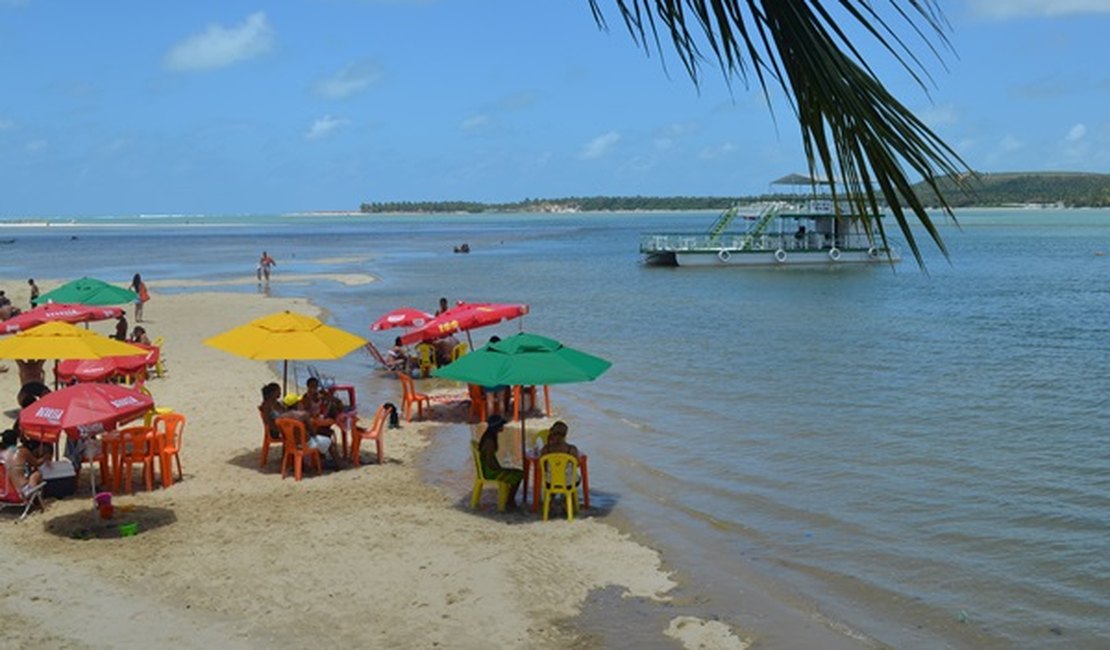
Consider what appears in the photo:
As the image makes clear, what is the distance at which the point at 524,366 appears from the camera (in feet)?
34.3

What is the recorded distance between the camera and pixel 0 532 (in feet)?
30.9

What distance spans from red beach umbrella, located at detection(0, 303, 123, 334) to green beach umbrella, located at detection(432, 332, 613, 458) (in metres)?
7.03

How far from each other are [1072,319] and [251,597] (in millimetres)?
28151

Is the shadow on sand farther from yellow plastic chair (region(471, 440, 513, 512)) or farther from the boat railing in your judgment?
the boat railing

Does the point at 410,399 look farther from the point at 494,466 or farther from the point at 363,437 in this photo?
the point at 494,466

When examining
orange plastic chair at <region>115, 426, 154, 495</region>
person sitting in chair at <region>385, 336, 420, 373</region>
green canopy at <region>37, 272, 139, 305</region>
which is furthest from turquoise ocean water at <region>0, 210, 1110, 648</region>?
green canopy at <region>37, 272, 139, 305</region>

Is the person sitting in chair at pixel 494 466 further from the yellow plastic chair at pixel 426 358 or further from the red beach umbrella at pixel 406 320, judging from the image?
the yellow plastic chair at pixel 426 358

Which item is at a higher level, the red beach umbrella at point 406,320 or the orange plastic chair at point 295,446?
the red beach umbrella at point 406,320

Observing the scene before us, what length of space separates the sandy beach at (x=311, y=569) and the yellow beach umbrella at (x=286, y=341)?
4.23 feet

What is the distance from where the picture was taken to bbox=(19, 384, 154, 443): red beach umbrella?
8992 mm

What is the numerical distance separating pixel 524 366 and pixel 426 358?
8.76 meters

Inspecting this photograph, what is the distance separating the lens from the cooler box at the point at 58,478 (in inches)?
407

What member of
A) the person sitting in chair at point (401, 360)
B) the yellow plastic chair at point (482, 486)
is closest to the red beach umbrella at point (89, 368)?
the yellow plastic chair at point (482, 486)

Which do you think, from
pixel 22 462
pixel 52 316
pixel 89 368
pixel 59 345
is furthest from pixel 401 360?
pixel 22 462
